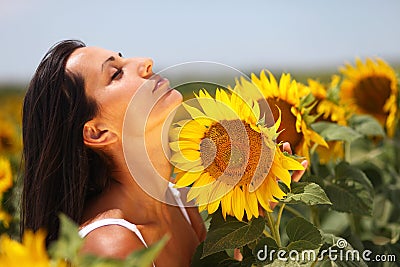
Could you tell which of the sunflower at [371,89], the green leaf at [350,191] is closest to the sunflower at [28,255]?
the green leaf at [350,191]

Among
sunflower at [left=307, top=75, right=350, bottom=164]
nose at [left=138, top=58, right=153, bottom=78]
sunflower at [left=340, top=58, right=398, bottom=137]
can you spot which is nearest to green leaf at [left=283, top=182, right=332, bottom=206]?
nose at [left=138, top=58, right=153, bottom=78]

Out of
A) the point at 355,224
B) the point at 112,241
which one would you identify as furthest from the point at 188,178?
the point at 355,224

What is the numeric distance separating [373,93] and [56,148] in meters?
1.23

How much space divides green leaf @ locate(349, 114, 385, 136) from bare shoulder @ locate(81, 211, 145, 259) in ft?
3.06

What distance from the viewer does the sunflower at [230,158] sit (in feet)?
4.04

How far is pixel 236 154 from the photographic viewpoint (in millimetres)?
1229

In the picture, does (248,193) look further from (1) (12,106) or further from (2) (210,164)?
(1) (12,106)

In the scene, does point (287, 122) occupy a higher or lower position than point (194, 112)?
lower

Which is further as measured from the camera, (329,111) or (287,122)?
(329,111)

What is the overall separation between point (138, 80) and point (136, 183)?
0.24 metres

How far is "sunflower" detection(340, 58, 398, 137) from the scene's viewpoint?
221 centimetres

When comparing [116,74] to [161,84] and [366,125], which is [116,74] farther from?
[366,125]

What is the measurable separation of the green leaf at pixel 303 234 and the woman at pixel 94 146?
0.53 feet

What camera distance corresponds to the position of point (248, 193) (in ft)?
4.11
